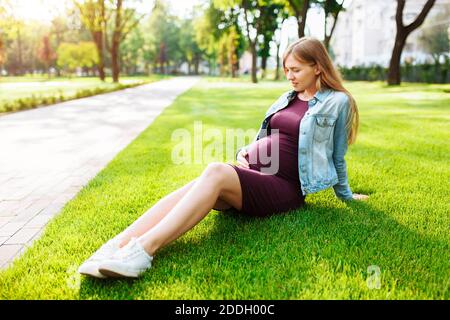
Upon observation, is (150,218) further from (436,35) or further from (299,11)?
(436,35)

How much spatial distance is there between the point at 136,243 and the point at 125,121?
29.5ft

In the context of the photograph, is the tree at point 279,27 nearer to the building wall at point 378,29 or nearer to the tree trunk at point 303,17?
the building wall at point 378,29

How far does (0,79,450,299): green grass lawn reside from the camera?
242 centimetres

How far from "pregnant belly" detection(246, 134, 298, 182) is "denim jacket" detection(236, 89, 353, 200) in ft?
0.23

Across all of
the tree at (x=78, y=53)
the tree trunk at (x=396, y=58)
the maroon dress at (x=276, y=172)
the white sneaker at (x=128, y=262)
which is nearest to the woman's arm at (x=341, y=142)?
the maroon dress at (x=276, y=172)

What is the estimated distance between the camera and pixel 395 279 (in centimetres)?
250

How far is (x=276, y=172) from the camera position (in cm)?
332

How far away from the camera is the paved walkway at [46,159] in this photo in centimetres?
377

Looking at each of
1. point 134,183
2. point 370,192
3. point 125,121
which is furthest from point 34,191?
point 125,121

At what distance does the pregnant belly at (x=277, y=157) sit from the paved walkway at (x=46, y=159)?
71.4 inches

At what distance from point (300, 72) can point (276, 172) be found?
0.79 metres

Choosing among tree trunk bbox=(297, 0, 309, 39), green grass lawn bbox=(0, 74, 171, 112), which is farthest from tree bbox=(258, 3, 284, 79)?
tree trunk bbox=(297, 0, 309, 39)

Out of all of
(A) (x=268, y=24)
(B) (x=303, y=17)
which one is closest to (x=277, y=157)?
(B) (x=303, y=17)
